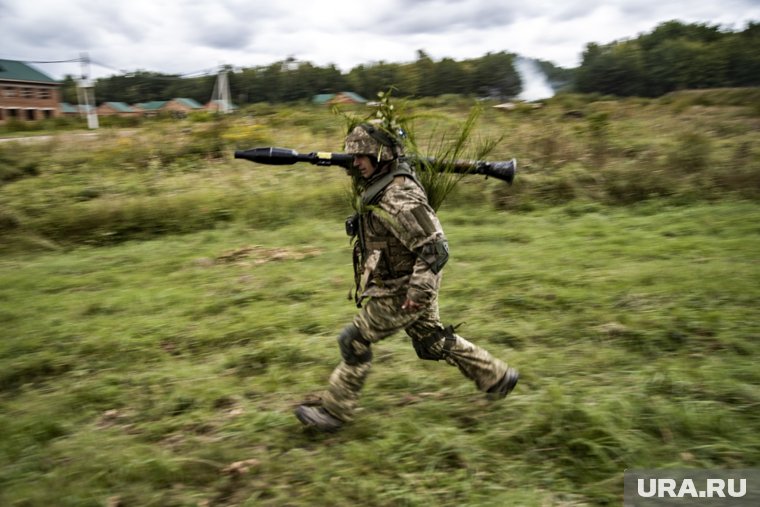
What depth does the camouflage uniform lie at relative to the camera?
3.12 metres

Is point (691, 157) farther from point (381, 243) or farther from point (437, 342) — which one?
point (381, 243)

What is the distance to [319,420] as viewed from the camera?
337cm

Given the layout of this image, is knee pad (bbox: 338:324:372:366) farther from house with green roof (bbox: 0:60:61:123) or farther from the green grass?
house with green roof (bbox: 0:60:61:123)

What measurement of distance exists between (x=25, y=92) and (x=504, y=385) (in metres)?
50.7

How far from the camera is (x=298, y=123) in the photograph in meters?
17.8

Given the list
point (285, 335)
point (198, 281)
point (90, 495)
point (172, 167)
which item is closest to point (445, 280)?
point (285, 335)

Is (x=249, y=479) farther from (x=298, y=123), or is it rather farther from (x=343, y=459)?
(x=298, y=123)

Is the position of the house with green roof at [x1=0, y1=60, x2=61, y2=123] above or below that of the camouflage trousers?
above

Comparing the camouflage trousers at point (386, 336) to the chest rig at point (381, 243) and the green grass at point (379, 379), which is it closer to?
the chest rig at point (381, 243)

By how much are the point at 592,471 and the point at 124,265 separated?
6.68 meters

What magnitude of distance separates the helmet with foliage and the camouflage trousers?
85cm

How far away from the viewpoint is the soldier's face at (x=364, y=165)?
329 cm

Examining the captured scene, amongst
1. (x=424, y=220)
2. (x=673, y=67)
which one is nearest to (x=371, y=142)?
(x=424, y=220)

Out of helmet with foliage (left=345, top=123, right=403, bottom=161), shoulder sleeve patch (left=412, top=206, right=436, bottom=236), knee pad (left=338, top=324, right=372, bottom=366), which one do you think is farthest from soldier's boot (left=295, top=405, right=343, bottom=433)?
helmet with foliage (left=345, top=123, right=403, bottom=161)
